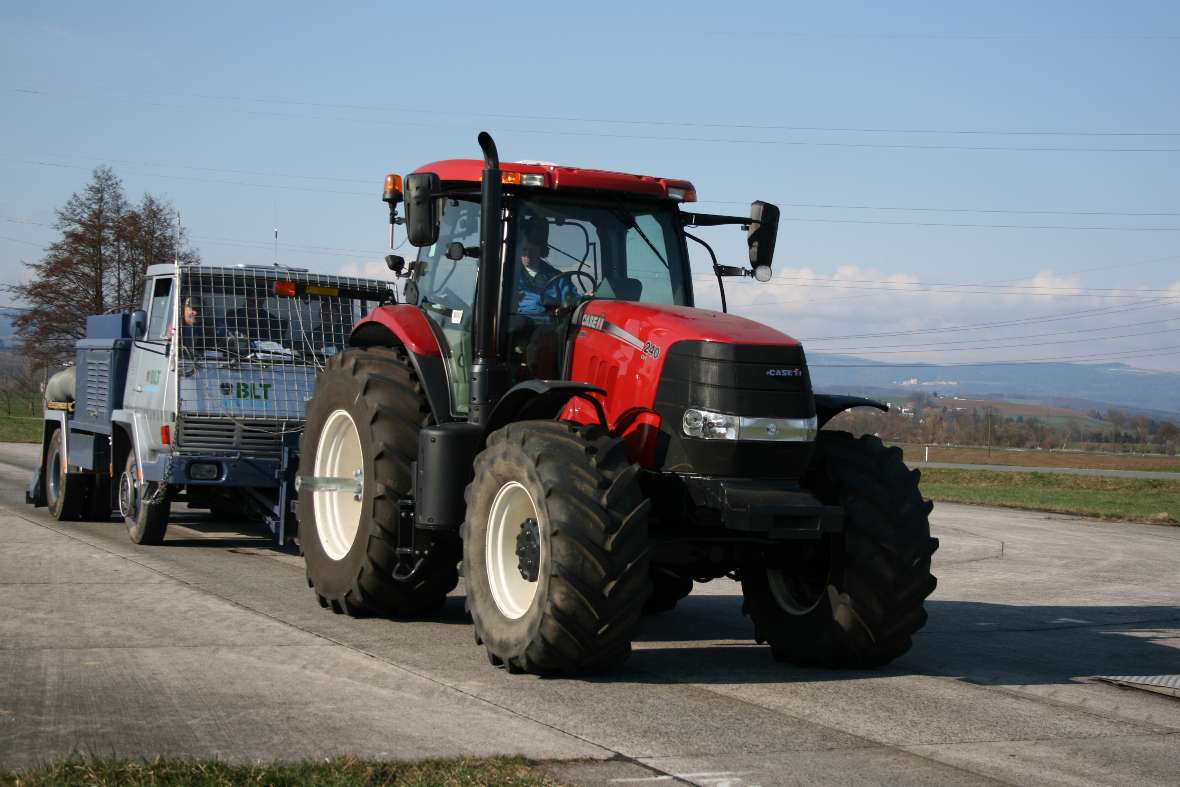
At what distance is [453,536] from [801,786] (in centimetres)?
394

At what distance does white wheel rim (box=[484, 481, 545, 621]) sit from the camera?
7.80 meters

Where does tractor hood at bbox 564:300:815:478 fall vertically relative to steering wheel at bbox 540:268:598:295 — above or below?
below

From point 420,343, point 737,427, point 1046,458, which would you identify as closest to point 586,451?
point 737,427

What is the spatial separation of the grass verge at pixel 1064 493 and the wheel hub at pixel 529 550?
18.3m

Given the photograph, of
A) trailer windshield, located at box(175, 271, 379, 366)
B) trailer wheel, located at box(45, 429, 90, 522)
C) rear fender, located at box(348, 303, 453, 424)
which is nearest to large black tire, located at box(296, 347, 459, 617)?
rear fender, located at box(348, 303, 453, 424)

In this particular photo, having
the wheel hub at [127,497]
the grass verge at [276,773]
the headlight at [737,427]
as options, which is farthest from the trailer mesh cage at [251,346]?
the grass verge at [276,773]

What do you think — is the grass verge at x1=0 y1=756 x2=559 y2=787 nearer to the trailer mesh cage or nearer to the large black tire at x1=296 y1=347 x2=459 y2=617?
the large black tire at x1=296 y1=347 x2=459 y2=617

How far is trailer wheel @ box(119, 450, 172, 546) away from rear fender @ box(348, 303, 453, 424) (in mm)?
4639

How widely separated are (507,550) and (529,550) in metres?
0.33

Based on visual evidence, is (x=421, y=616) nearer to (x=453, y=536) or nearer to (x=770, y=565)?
(x=453, y=536)

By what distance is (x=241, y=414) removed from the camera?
532 inches

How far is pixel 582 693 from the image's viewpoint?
7.04m

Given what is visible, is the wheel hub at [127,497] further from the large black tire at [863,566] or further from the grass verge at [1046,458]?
the grass verge at [1046,458]

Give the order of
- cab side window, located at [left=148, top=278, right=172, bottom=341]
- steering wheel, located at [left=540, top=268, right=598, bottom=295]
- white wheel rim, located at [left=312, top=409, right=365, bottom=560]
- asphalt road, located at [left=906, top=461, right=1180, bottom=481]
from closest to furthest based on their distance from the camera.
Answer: steering wheel, located at [left=540, top=268, right=598, bottom=295], white wheel rim, located at [left=312, top=409, right=365, bottom=560], cab side window, located at [left=148, top=278, right=172, bottom=341], asphalt road, located at [left=906, top=461, right=1180, bottom=481]
